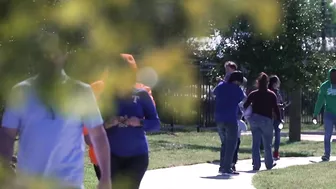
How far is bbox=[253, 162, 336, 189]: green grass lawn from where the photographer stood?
10.1 metres

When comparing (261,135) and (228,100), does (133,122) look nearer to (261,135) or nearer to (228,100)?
(228,100)

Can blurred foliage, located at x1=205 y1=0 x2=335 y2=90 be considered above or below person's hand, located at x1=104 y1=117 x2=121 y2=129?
above

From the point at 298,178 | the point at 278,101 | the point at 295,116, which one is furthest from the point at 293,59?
the point at 298,178

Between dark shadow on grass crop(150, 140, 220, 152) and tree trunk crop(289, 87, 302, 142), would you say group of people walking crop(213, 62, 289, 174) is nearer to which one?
dark shadow on grass crop(150, 140, 220, 152)

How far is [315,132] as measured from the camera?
25.6 metres

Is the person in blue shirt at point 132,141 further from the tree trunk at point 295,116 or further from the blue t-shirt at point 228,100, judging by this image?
the tree trunk at point 295,116

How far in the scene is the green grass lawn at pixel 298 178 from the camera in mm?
10094

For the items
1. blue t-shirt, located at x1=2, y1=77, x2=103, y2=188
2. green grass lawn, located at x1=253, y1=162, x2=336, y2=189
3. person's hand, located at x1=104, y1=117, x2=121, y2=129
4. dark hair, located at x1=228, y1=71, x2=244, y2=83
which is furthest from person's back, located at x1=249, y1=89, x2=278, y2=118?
blue t-shirt, located at x1=2, y1=77, x2=103, y2=188

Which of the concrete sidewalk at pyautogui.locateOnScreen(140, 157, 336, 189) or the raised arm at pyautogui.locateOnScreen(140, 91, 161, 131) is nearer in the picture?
the raised arm at pyautogui.locateOnScreen(140, 91, 161, 131)

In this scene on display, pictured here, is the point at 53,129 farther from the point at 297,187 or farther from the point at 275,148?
the point at 275,148

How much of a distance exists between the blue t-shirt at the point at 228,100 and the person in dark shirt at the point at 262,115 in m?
1.00

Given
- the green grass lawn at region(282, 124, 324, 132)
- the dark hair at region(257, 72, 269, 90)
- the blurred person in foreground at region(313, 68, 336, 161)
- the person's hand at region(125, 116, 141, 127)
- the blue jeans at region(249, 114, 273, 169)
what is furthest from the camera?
the green grass lawn at region(282, 124, 324, 132)

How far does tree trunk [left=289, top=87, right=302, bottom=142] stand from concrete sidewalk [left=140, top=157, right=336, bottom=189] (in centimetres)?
629

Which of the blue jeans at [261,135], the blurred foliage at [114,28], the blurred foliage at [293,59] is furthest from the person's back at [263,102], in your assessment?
the blurred foliage at [114,28]
